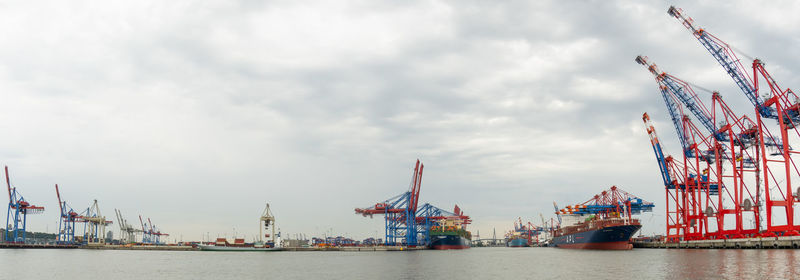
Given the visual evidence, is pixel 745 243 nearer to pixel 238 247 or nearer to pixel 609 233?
pixel 609 233

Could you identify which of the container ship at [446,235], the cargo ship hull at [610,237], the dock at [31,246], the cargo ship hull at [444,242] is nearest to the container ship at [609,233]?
the cargo ship hull at [610,237]

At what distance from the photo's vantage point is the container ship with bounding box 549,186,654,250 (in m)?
114

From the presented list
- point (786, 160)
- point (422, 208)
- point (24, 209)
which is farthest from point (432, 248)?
point (24, 209)

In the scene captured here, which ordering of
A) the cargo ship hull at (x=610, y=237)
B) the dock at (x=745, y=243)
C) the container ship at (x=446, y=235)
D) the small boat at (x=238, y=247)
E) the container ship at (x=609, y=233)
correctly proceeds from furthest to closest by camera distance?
the small boat at (x=238, y=247), the container ship at (x=446, y=235), the container ship at (x=609, y=233), the cargo ship hull at (x=610, y=237), the dock at (x=745, y=243)

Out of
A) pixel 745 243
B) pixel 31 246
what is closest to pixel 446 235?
pixel 745 243

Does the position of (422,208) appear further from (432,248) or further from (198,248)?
(198,248)

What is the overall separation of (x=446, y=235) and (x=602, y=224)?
51425 millimetres

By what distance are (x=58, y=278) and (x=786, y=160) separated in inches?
3426

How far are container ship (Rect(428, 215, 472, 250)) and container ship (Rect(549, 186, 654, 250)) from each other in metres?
32.8

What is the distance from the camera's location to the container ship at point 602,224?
373ft

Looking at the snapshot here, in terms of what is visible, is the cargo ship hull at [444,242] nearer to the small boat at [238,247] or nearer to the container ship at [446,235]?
the container ship at [446,235]

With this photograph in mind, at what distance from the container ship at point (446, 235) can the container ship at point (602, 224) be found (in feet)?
108

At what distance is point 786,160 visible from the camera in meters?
67.7

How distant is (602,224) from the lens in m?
117
